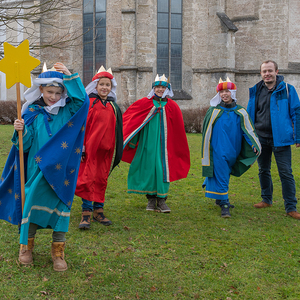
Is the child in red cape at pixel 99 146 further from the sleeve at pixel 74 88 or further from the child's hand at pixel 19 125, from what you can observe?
the child's hand at pixel 19 125

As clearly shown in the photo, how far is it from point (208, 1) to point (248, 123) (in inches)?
639

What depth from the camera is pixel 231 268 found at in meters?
3.70

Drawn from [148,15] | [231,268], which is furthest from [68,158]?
[148,15]

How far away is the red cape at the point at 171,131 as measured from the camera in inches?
235

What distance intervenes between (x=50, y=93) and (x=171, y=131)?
276 centimetres

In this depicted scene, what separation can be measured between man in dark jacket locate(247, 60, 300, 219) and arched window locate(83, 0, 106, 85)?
52.0 feet

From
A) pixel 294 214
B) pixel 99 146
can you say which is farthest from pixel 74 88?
pixel 294 214

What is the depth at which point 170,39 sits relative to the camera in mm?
20438

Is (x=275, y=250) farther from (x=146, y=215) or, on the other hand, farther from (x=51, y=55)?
(x=51, y=55)

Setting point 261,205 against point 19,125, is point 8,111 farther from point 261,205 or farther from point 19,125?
point 19,125

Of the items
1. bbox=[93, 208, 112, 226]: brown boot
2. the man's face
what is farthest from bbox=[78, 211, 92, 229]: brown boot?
the man's face

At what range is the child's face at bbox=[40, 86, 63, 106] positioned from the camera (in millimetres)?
3629

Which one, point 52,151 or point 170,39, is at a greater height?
point 170,39

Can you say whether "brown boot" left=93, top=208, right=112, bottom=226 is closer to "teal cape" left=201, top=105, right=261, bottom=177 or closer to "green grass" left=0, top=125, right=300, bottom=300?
"green grass" left=0, top=125, right=300, bottom=300
